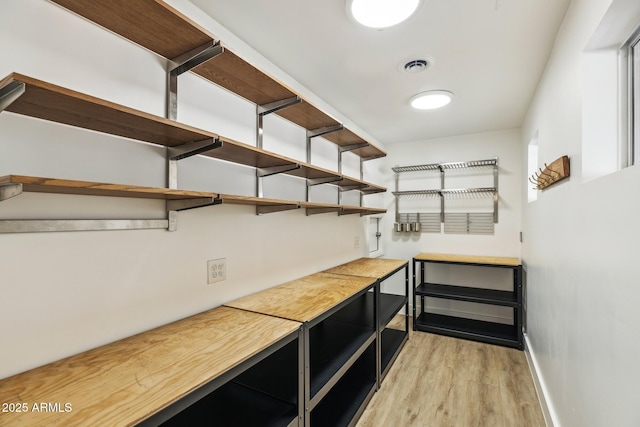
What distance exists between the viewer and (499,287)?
352cm

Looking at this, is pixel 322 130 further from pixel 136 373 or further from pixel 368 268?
pixel 136 373

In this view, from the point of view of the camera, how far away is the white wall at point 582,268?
2.83 ft

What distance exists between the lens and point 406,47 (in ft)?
5.94

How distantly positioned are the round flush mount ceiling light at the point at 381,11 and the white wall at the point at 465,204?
8.66 feet

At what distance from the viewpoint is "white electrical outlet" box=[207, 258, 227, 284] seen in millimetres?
1533

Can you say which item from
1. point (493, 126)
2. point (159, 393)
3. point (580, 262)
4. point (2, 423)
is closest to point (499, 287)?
point (493, 126)

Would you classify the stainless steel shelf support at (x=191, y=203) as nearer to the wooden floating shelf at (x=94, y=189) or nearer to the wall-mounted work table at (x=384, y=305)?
the wooden floating shelf at (x=94, y=189)

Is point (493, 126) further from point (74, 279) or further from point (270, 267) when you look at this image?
point (74, 279)

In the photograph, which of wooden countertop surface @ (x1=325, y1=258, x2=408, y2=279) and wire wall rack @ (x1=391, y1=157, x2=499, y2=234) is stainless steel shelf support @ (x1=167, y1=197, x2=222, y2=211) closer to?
wooden countertop surface @ (x1=325, y1=258, x2=408, y2=279)

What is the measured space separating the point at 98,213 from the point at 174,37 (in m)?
0.75

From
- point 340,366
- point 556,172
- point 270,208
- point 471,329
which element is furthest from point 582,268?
point 471,329

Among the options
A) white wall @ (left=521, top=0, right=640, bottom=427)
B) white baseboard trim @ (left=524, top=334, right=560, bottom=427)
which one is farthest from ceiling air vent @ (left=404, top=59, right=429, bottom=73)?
white baseboard trim @ (left=524, top=334, right=560, bottom=427)

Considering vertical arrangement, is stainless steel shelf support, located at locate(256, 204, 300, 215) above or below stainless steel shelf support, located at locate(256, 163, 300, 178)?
below

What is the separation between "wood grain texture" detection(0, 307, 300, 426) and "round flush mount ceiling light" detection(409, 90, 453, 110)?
6.88 feet
